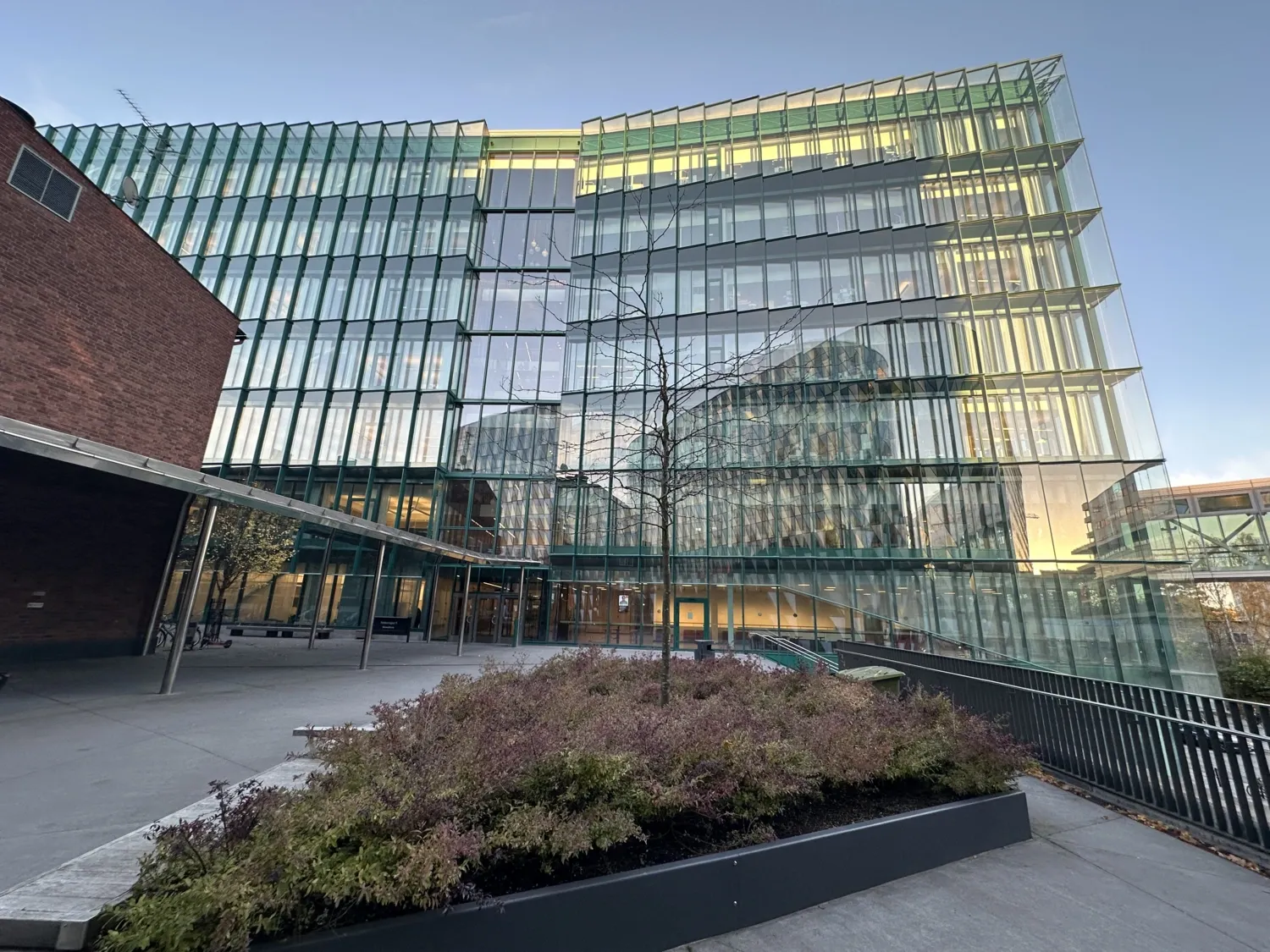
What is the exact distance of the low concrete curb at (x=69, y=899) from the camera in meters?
2.49

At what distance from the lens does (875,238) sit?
79.9 ft

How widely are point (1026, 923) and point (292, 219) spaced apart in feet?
131

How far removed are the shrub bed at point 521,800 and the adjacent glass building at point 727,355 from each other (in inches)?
460

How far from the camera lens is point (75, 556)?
13.2 m

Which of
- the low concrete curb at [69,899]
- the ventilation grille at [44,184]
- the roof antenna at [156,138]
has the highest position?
the roof antenna at [156,138]

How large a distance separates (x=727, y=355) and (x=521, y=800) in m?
22.2

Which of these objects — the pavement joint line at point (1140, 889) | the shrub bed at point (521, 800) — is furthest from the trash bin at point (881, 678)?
the pavement joint line at point (1140, 889)

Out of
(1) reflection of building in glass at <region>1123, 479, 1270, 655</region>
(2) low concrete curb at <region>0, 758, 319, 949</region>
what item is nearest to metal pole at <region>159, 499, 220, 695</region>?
(2) low concrete curb at <region>0, 758, 319, 949</region>

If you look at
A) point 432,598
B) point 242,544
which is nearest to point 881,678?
point 432,598

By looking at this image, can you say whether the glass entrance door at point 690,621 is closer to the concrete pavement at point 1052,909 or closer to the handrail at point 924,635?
the handrail at point 924,635

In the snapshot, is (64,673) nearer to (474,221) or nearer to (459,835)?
(459,835)

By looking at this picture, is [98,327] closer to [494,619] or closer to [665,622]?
[665,622]

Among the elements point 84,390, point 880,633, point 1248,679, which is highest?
point 84,390

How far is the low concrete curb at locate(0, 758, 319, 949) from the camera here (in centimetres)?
249
